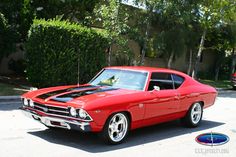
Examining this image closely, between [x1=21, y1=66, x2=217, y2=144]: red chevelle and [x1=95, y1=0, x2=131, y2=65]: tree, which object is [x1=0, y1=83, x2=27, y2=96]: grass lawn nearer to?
[x1=95, y1=0, x2=131, y2=65]: tree

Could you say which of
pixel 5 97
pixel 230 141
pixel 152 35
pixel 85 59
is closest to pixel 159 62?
pixel 152 35

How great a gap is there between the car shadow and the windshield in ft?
3.45

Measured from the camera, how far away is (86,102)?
20.3 feet

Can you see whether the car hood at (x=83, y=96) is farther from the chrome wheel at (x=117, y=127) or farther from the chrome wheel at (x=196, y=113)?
the chrome wheel at (x=196, y=113)

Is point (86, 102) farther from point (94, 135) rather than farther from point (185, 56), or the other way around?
point (185, 56)

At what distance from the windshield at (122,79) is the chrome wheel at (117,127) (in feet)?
3.01

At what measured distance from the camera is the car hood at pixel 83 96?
625cm

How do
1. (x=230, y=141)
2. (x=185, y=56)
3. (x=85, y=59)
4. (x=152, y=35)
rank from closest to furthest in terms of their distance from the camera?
1. (x=230, y=141)
2. (x=85, y=59)
3. (x=152, y=35)
4. (x=185, y=56)

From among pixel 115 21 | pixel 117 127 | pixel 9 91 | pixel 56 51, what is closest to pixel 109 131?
pixel 117 127

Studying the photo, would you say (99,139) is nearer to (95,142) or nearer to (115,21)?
(95,142)

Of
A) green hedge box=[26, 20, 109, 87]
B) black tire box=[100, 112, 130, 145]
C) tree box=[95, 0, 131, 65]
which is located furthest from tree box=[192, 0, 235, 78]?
black tire box=[100, 112, 130, 145]

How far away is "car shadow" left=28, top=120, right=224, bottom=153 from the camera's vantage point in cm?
652

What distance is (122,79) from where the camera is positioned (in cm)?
773

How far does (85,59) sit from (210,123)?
267 inches
